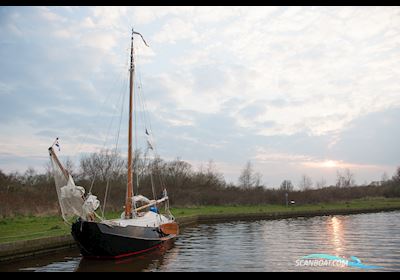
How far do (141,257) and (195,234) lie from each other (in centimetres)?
1101

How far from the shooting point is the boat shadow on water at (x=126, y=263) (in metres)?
18.3

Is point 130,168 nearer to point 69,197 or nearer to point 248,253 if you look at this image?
point 69,197

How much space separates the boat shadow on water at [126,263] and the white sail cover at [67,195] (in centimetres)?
241

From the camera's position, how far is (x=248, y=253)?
71.6 feet

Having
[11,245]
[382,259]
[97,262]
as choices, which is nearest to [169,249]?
[97,262]

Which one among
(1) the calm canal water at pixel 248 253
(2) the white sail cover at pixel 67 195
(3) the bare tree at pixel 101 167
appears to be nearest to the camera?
(1) the calm canal water at pixel 248 253

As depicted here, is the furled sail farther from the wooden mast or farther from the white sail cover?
the wooden mast

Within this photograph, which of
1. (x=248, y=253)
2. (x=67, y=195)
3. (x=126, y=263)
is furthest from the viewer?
(x=248, y=253)

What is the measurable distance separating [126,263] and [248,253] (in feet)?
22.0

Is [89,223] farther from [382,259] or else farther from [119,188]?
[119,188]

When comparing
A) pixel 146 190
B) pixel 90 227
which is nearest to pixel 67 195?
pixel 90 227

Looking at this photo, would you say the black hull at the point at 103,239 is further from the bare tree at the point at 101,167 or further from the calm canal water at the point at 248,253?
the bare tree at the point at 101,167

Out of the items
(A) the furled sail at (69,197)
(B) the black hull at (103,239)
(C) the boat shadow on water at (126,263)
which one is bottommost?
(C) the boat shadow on water at (126,263)

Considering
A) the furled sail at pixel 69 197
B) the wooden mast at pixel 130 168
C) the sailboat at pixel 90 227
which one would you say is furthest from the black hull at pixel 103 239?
the wooden mast at pixel 130 168
